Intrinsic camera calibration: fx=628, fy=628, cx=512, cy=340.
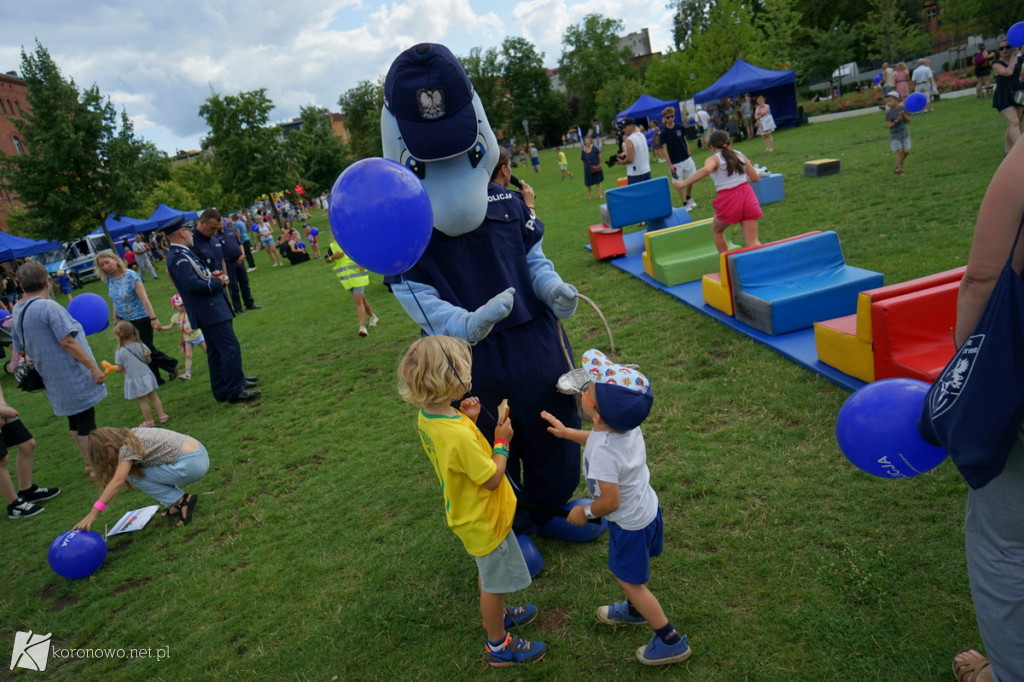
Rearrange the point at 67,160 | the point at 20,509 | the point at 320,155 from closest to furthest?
1. the point at 20,509
2. the point at 67,160
3. the point at 320,155

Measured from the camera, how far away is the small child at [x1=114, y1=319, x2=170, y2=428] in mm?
7020

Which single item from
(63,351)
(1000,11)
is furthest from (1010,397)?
(1000,11)

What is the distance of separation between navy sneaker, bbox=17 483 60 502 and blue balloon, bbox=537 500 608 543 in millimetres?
5340

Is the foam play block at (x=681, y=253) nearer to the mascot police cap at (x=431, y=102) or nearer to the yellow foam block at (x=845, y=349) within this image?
the yellow foam block at (x=845, y=349)

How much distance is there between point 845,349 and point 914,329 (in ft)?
1.63

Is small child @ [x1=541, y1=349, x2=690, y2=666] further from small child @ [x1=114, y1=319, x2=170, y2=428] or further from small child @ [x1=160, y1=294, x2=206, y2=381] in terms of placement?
small child @ [x1=160, y1=294, x2=206, y2=381]

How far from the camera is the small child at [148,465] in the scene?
189 inches

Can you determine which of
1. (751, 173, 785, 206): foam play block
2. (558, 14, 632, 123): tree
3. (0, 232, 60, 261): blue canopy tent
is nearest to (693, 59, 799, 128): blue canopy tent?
(751, 173, 785, 206): foam play block

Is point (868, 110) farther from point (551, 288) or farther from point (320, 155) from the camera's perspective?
point (320, 155)

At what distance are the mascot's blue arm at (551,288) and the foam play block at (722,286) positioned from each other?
341cm

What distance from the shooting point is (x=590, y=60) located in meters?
68.6

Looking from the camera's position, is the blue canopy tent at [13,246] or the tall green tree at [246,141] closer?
the blue canopy tent at [13,246]

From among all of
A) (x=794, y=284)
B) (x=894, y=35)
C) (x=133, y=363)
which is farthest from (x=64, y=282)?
(x=894, y=35)

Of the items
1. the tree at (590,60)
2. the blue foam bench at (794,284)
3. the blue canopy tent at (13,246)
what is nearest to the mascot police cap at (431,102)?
the blue foam bench at (794,284)
